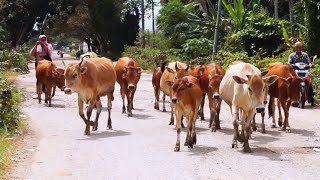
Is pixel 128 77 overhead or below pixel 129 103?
overhead

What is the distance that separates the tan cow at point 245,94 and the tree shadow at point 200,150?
46 centimetres

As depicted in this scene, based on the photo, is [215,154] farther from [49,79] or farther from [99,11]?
[99,11]

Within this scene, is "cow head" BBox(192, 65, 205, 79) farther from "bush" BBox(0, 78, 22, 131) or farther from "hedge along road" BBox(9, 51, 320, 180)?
"bush" BBox(0, 78, 22, 131)

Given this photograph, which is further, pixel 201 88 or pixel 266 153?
pixel 201 88

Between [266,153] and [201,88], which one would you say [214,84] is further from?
[266,153]

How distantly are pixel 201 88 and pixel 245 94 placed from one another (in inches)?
121

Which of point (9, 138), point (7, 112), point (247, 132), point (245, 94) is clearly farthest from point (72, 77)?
point (247, 132)

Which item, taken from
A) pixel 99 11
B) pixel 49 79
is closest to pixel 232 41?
pixel 49 79

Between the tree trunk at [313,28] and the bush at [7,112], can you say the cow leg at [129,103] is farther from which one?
the tree trunk at [313,28]

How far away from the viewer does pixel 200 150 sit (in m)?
10.2

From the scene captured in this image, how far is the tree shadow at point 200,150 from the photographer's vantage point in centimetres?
993

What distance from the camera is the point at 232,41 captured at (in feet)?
94.4

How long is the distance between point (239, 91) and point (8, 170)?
4.22 m

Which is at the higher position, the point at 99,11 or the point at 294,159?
the point at 99,11
